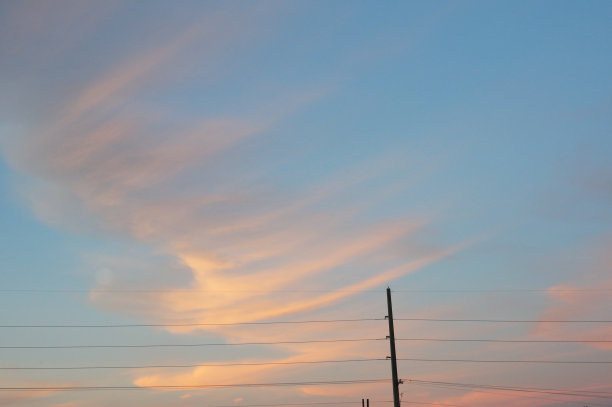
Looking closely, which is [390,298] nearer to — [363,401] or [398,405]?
[398,405]

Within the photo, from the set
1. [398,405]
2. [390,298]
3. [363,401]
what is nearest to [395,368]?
[398,405]

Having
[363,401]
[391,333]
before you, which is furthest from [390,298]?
[363,401]

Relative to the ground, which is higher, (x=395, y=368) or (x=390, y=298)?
(x=390, y=298)

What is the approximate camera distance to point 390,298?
253 ft

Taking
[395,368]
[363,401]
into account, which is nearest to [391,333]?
[395,368]

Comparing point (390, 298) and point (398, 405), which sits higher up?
point (390, 298)

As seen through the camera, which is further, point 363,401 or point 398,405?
point 363,401

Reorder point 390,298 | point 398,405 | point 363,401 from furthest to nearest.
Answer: point 363,401
point 390,298
point 398,405

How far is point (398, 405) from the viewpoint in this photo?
68.9 metres

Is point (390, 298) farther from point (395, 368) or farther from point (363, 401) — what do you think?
point (363, 401)

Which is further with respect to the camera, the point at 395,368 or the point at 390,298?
the point at 390,298

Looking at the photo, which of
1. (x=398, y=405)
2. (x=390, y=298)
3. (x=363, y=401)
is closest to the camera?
(x=398, y=405)

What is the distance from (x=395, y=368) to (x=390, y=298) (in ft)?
31.8

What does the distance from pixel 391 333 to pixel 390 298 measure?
529 centimetres
